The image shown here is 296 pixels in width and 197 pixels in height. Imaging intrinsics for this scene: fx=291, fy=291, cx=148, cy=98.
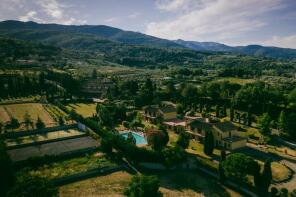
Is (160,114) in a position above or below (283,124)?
below

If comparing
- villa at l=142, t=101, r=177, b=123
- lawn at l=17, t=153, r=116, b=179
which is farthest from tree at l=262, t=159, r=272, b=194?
villa at l=142, t=101, r=177, b=123

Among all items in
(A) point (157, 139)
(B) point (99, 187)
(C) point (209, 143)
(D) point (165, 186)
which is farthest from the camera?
(C) point (209, 143)

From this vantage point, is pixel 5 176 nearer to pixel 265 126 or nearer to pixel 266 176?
pixel 266 176

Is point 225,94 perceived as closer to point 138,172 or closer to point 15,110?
point 138,172

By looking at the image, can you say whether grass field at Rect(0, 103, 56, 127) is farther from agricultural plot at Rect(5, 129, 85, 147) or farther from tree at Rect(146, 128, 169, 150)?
tree at Rect(146, 128, 169, 150)

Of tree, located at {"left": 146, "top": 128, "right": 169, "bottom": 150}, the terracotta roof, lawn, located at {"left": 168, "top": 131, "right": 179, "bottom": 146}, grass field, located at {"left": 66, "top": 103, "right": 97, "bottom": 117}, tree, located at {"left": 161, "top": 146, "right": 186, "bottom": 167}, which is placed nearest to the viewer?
tree, located at {"left": 161, "top": 146, "right": 186, "bottom": 167}

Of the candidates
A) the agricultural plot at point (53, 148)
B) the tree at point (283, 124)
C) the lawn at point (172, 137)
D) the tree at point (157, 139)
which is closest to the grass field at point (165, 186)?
the tree at point (157, 139)

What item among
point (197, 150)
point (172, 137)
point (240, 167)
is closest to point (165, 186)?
point (240, 167)

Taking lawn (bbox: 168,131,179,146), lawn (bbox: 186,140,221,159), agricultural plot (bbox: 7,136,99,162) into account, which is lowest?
lawn (bbox: 186,140,221,159)
